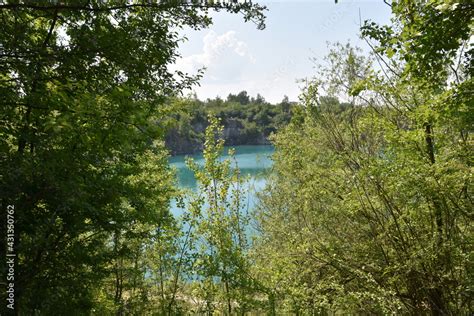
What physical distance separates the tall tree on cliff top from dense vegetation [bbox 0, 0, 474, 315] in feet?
0.06

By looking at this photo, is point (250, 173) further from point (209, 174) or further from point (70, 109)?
point (70, 109)

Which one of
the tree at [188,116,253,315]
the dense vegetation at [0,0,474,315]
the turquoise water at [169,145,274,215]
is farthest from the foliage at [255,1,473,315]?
the turquoise water at [169,145,274,215]

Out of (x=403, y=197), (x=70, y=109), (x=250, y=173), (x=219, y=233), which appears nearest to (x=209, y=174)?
(x=219, y=233)

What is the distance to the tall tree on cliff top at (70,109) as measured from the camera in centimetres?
271

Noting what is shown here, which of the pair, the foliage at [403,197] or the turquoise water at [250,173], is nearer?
the foliage at [403,197]

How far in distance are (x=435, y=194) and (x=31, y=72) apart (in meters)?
4.89

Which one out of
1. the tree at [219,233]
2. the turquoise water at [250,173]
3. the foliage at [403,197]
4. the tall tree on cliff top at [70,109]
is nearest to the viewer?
the tall tree on cliff top at [70,109]

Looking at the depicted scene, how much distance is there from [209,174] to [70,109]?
5.00 meters

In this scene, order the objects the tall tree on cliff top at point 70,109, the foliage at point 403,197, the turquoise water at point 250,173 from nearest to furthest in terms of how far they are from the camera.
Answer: the tall tree on cliff top at point 70,109
the foliage at point 403,197
the turquoise water at point 250,173

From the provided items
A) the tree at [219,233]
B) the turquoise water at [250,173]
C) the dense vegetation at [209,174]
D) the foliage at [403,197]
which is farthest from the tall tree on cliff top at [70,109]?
the turquoise water at [250,173]

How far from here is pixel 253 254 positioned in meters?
8.09

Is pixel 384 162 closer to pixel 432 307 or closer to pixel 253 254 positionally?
pixel 432 307

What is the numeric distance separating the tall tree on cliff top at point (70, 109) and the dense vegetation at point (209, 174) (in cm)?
2

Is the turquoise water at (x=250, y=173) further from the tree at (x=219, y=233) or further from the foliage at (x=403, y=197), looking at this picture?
the foliage at (x=403, y=197)
